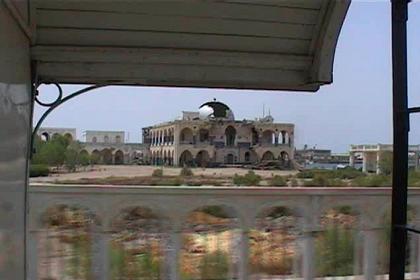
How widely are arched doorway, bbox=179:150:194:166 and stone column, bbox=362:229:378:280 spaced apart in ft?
6.38

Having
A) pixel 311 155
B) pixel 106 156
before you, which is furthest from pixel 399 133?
pixel 106 156

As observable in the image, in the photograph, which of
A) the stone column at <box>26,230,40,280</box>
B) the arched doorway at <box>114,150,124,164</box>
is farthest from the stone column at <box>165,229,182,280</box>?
the arched doorway at <box>114,150,124,164</box>

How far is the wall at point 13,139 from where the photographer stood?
1.12 meters

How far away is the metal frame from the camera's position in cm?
110

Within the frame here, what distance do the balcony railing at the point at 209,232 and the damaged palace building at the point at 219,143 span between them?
143cm

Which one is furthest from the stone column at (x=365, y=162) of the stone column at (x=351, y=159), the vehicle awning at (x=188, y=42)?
the vehicle awning at (x=188, y=42)

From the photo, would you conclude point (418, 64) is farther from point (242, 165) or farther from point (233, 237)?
point (242, 165)

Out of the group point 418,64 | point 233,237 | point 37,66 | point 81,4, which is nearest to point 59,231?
point 233,237

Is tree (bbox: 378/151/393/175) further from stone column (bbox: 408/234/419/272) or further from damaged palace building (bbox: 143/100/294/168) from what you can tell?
damaged palace building (bbox: 143/100/294/168)

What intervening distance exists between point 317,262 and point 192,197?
0.90 metres

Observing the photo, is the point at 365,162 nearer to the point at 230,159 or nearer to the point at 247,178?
the point at 247,178

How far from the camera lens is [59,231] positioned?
8.98 ft

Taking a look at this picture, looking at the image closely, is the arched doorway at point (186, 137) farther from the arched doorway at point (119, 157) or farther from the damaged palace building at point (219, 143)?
the arched doorway at point (119, 157)

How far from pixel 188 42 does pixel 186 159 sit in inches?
124
